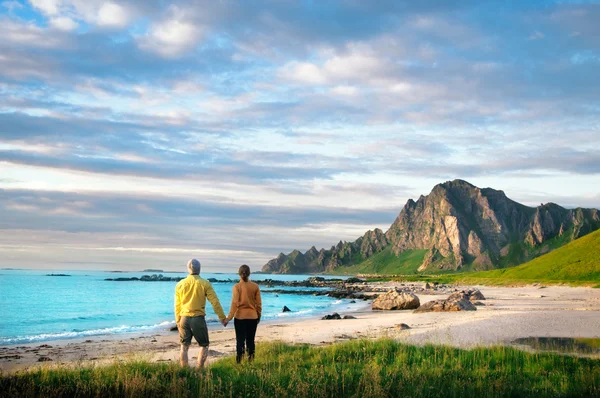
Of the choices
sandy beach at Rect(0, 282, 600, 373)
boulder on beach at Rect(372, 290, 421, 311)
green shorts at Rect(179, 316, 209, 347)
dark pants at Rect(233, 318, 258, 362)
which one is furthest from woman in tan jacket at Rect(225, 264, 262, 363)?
boulder on beach at Rect(372, 290, 421, 311)

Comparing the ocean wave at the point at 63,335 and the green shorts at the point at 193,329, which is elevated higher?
the green shorts at the point at 193,329

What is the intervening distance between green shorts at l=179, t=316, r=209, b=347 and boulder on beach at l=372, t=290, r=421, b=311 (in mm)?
38258

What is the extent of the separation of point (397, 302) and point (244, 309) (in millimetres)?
37486

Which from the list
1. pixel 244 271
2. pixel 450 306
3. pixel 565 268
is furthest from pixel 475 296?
pixel 565 268

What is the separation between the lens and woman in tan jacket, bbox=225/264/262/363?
15008 mm

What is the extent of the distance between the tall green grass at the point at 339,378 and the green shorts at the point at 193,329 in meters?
0.87

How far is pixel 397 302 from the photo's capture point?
165 feet

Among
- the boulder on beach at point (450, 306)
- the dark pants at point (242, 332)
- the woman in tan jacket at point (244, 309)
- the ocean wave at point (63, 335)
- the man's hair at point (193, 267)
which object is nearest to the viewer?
the man's hair at point (193, 267)

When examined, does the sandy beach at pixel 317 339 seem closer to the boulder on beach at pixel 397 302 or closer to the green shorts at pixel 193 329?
the green shorts at pixel 193 329

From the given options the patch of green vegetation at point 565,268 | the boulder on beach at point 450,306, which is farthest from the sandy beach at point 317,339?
the patch of green vegetation at point 565,268

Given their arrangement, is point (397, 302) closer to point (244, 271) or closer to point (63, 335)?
point (63, 335)

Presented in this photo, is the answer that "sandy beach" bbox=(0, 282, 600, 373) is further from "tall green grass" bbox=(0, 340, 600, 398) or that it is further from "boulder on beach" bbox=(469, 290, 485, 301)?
"boulder on beach" bbox=(469, 290, 485, 301)

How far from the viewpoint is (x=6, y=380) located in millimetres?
11531

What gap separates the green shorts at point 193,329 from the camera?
13844 millimetres
